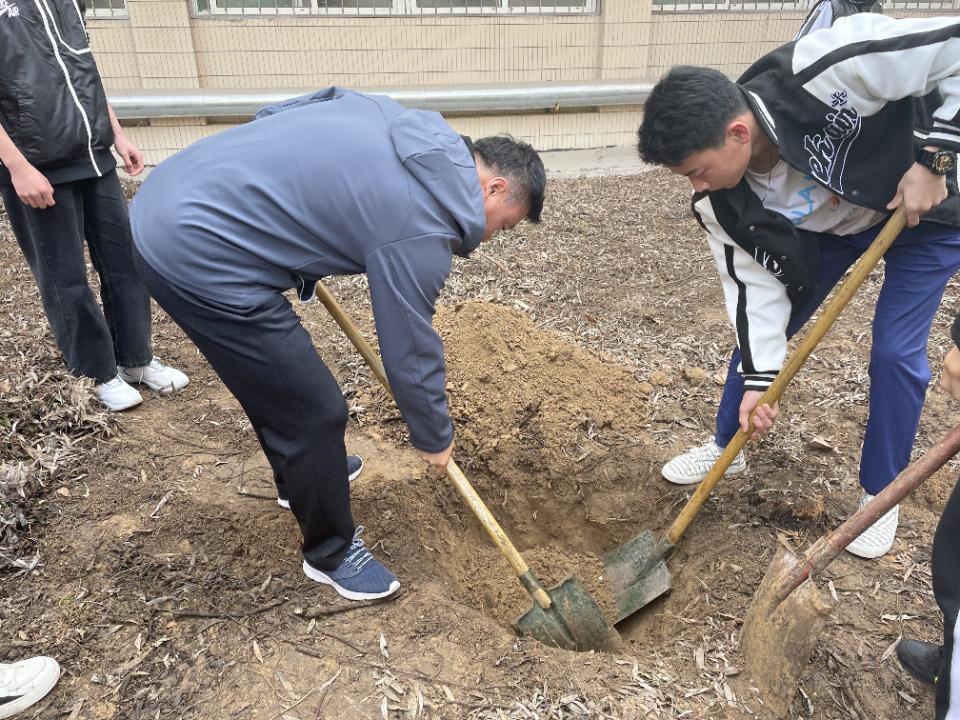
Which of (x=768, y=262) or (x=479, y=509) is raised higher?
(x=768, y=262)

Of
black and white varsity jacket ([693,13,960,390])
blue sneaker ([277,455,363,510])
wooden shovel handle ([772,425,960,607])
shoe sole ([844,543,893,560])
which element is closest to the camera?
wooden shovel handle ([772,425,960,607])

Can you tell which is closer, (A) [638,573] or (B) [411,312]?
(B) [411,312]

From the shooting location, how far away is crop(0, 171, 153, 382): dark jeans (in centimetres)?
285

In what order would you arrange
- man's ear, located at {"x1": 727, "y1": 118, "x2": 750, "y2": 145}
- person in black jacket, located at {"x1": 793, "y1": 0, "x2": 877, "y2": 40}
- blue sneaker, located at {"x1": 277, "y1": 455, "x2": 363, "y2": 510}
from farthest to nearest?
person in black jacket, located at {"x1": 793, "y1": 0, "x2": 877, "y2": 40} < blue sneaker, located at {"x1": 277, "y1": 455, "x2": 363, "y2": 510} < man's ear, located at {"x1": 727, "y1": 118, "x2": 750, "y2": 145}

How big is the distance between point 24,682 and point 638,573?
2.08 meters

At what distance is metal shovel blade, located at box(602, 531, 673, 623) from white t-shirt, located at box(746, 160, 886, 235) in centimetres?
131

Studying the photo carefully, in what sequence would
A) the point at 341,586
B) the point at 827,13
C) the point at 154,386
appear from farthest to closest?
the point at 154,386 → the point at 827,13 → the point at 341,586

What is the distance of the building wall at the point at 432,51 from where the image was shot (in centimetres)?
636

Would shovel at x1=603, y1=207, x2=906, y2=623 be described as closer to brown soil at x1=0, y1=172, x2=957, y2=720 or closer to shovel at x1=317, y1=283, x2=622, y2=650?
brown soil at x1=0, y1=172, x2=957, y2=720

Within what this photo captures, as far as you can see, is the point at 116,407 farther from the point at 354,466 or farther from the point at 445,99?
the point at 445,99

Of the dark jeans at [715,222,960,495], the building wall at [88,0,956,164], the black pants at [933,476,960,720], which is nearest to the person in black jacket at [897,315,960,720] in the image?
the black pants at [933,476,960,720]

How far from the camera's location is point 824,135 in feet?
6.90

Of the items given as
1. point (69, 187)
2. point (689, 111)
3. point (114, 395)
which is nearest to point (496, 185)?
point (689, 111)

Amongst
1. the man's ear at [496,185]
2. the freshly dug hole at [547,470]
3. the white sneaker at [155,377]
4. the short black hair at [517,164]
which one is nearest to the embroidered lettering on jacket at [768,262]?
the short black hair at [517,164]
